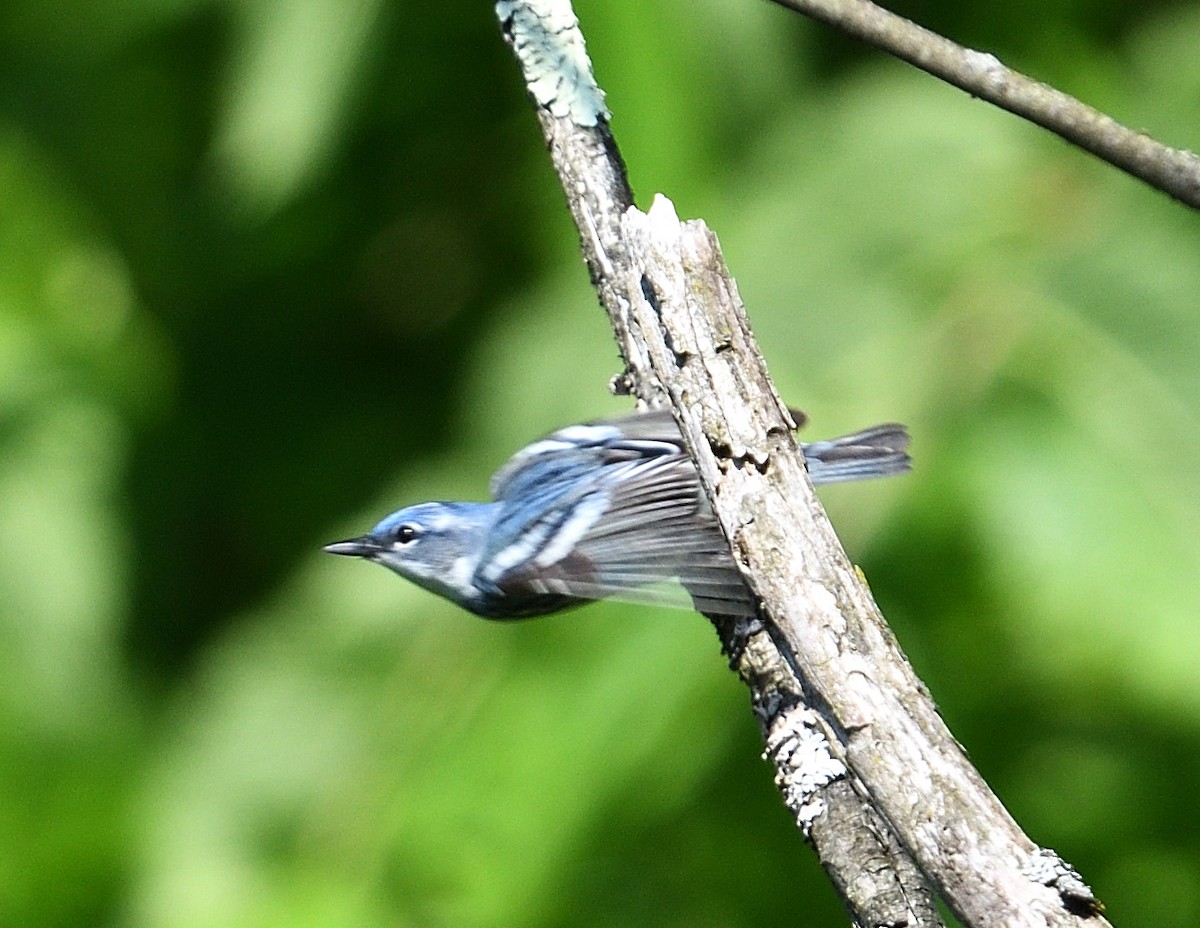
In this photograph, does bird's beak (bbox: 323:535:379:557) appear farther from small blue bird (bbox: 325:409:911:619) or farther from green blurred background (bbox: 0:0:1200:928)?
green blurred background (bbox: 0:0:1200:928)

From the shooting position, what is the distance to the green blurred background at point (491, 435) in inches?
60.5

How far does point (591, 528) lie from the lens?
4.00 feet

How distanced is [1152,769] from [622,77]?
1051 mm

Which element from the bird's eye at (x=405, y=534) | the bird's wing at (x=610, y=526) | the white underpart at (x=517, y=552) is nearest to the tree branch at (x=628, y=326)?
the bird's wing at (x=610, y=526)

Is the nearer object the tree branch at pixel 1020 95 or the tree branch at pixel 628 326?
the tree branch at pixel 1020 95

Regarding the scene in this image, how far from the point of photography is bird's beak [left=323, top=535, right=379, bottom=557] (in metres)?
1.46

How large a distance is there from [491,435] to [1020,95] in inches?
43.9

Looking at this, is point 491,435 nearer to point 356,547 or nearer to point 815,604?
point 356,547

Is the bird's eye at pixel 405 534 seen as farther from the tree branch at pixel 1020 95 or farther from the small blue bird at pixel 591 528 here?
the tree branch at pixel 1020 95

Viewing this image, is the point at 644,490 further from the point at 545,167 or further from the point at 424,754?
the point at 545,167

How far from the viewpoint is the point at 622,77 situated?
172 cm

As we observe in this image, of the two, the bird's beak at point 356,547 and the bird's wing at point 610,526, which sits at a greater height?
the bird's beak at point 356,547

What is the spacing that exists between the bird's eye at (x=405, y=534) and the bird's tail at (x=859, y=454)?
0.43 metres

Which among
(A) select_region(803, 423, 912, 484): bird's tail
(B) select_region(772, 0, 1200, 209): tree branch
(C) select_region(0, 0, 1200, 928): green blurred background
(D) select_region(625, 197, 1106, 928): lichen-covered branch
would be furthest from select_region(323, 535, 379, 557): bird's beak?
(B) select_region(772, 0, 1200, 209): tree branch
